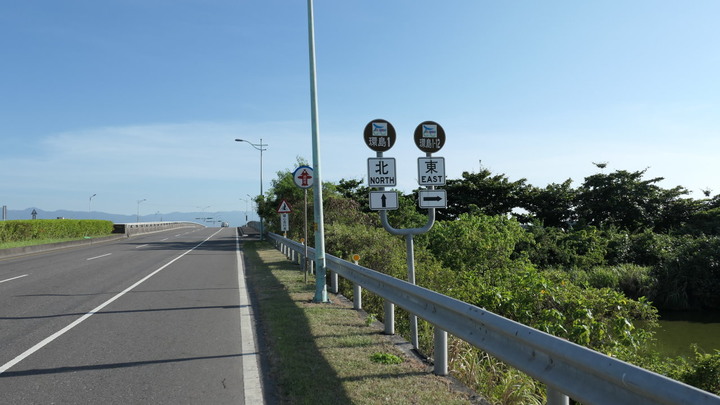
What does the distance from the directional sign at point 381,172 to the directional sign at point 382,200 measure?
14cm

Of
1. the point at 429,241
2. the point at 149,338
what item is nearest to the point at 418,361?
the point at 149,338

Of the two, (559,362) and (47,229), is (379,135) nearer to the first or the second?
(559,362)

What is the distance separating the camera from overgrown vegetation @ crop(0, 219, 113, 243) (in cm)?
2984

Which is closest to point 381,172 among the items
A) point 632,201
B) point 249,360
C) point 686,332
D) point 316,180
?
point 316,180

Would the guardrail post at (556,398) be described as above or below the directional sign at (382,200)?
below

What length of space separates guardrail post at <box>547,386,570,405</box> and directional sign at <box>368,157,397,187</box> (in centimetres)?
393

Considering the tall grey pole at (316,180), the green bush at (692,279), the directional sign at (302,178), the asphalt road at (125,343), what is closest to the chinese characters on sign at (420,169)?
the tall grey pole at (316,180)

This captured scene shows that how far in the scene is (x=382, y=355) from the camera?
5484 millimetres

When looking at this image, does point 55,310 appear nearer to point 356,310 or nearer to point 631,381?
point 356,310

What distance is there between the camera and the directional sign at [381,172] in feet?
22.8

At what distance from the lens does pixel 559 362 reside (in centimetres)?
322

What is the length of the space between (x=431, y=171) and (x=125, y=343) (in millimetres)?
4859

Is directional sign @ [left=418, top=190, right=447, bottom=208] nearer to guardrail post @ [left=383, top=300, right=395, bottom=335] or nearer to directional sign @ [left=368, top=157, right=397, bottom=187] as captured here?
directional sign @ [left=368, top=157, right=397, bottom=187]

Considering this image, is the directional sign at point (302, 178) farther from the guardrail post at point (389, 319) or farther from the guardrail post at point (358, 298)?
the guardrail post at point (389, 319)
